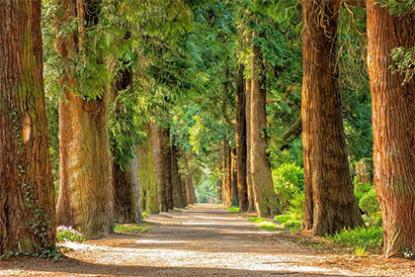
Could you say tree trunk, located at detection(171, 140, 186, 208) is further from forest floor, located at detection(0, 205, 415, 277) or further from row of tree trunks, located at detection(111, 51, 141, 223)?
forest floor, located at detection(0, 205, 415, 277)

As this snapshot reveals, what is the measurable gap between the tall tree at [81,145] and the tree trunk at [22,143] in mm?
5425

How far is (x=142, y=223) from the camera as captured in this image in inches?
1107

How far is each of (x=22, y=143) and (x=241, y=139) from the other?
29138 millimetres

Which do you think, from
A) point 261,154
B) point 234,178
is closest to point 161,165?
point 234,178

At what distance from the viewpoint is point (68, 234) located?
58.0ft

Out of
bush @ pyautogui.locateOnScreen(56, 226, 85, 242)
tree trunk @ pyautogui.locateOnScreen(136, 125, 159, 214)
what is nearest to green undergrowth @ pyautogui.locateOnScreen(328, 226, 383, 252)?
bush @ pyautogui.locateOnScreen(56, 226, 85, 242)

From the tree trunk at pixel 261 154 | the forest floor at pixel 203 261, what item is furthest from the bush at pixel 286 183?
the forest floor at pixel 203 261

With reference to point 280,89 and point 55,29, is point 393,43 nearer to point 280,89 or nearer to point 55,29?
point 55,29

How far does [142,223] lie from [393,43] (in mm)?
17596

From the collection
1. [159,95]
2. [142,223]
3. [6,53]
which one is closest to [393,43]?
[6,53]

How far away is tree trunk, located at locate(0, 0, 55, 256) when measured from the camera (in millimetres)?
12102

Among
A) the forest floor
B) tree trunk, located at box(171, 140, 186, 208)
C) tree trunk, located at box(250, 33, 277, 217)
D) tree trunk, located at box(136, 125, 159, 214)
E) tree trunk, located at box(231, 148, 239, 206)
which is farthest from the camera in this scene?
tree trunk, located at box(171, 140, 186, 208)

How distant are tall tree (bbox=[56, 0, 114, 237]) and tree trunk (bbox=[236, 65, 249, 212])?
19958mm

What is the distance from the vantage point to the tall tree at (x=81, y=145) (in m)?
18.6
